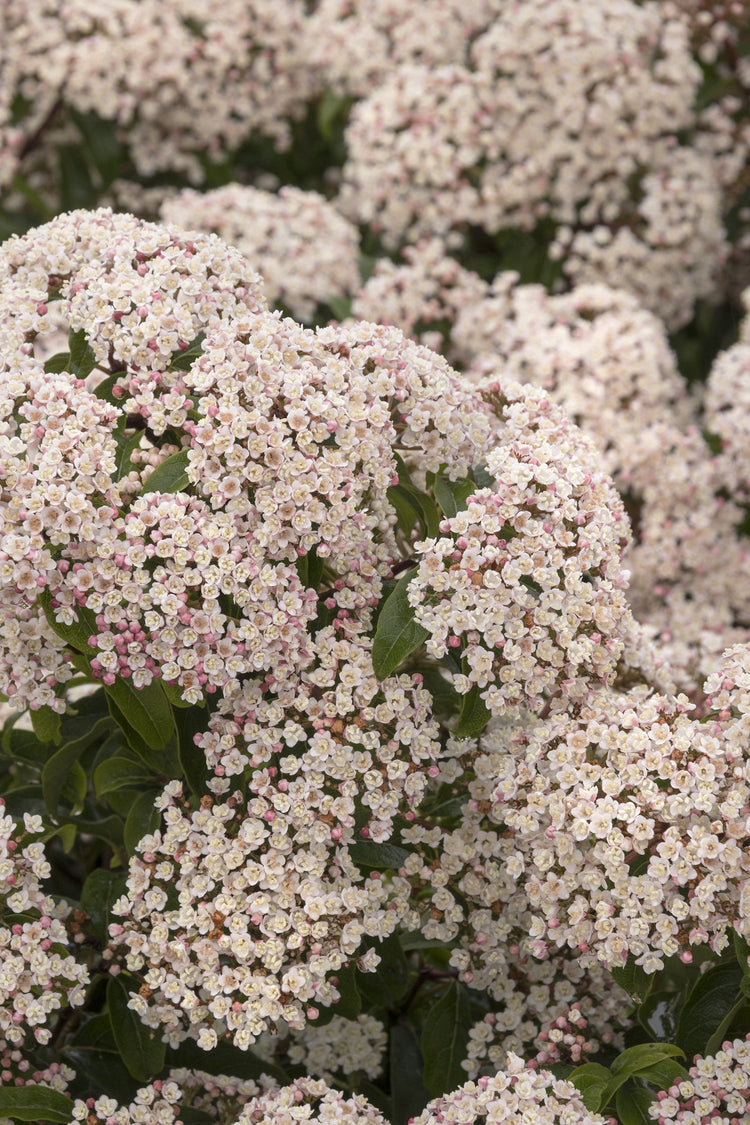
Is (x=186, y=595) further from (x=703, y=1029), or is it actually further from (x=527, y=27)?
(x=527, y=27)

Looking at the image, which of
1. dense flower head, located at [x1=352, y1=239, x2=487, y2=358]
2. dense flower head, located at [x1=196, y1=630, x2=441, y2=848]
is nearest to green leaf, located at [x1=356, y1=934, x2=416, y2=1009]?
dense flower head, located at [x1=196, y1=630, x2=441, y2=848]

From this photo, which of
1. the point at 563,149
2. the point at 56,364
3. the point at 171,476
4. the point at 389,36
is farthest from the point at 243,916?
the point at 389,36

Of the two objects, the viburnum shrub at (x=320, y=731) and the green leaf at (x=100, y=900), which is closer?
the viburnum shrub at (x=320, y=731)

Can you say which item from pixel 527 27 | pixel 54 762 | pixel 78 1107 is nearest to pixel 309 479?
pixel 54 762

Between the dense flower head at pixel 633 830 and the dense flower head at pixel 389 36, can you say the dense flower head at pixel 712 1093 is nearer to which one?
the dense flower head at pixel 633 830

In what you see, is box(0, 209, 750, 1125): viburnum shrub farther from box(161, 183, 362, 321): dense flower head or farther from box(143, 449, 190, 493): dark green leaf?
box(161, 183, 362, 321): dense flower head

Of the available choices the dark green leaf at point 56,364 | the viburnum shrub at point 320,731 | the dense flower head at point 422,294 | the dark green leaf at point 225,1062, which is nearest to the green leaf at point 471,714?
the viburnum shrub at point 320,731
